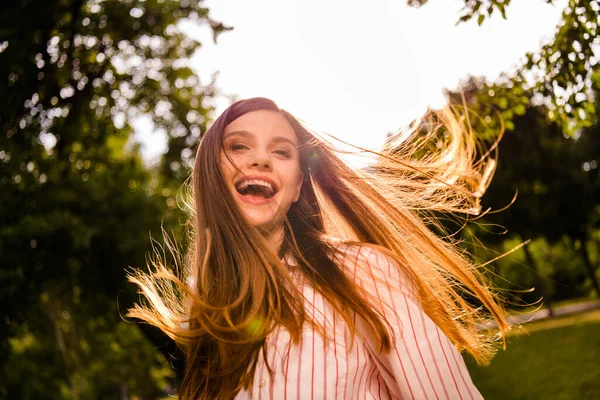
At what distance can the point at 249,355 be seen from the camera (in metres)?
2.49

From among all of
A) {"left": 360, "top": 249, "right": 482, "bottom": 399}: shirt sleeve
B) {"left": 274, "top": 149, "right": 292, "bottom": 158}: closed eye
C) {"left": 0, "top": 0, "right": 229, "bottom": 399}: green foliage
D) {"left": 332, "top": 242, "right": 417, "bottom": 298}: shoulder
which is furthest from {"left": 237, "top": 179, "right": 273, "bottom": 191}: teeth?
{"left": 0, "top": 0, "right": 229, "bottom": 399}: green foliage

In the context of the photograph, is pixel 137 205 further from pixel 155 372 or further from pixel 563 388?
pixel 155 372

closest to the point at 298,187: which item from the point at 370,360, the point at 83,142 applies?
the point at 370,360

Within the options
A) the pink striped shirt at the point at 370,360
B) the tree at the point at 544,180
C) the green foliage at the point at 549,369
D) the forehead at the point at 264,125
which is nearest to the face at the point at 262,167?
the forehead at the point at 264,125

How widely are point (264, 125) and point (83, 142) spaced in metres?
11.0

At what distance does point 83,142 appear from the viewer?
13.1 m

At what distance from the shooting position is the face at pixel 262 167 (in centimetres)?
296

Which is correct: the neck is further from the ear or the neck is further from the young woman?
the ear

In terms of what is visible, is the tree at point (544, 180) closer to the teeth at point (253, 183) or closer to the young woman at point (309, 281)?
the young woman at point (309, 281)

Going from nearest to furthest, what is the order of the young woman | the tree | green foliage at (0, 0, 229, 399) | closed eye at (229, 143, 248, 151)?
the young woman → closed eye at (229, 143, 248, 151) → green foliage at (0, 0, 229, 399) → the tree

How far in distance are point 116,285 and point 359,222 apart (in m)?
9.86

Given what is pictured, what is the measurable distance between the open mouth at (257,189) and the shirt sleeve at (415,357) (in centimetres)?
86

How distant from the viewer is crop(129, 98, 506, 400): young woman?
2295mm

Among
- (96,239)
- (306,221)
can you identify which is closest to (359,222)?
(306,221)
